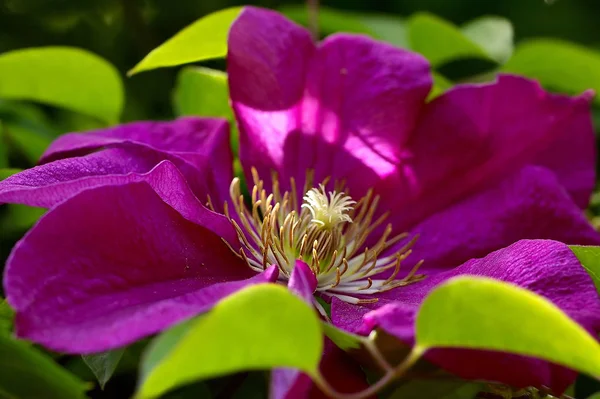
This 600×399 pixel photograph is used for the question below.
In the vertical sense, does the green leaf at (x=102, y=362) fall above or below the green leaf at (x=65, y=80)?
below

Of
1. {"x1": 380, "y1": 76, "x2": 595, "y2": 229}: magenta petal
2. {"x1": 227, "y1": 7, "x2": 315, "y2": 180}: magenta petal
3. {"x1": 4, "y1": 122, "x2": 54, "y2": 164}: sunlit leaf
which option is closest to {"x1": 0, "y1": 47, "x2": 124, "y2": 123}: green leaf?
{"x1": 4, "y1": 122, "x2": 54, "y2": 164}: sunlit leaf

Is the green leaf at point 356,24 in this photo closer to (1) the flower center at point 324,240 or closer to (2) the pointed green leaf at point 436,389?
(1) the flower center at point 324,240

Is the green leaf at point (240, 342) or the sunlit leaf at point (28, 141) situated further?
the sunlit leaf at point (28, 141)

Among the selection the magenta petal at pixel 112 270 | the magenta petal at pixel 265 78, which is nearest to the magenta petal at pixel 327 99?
the magenta petal at pixel 265 78

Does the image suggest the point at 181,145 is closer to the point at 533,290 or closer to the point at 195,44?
the point at 195,44

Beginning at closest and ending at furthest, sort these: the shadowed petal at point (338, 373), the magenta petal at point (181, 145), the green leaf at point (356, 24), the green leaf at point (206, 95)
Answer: the shadowed petal at point (338, 373) < the magenta petal at point (181, 145) < the green leaf at point (206, 95) < the green leaf at point (356, 24)

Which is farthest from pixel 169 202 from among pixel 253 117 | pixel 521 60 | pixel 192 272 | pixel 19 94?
pixel 521 60

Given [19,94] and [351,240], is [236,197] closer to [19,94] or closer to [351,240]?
[351,240]
